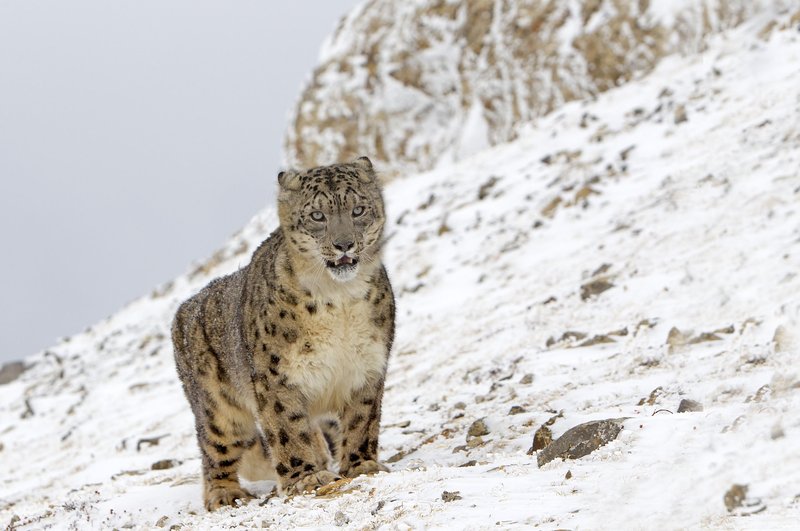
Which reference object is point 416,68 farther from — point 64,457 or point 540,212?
point 64,457

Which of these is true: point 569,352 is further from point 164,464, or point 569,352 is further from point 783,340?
point 164,464

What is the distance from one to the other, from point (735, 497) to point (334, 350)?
10.4 feet

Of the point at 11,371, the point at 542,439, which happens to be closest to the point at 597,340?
the point at 542,439

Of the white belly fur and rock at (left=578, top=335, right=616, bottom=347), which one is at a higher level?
the white belly fur

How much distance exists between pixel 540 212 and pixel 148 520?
1077 cm

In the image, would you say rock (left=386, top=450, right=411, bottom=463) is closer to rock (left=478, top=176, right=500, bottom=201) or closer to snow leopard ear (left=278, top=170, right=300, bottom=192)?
snow leopard ear (left=278, top=170, right=300, bottom=192)

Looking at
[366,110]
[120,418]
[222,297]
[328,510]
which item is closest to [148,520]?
[222,297]

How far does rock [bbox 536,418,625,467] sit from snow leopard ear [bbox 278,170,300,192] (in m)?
2.44

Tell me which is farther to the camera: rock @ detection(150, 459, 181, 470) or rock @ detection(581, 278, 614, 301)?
rock @ detection(581, 278, 614, 301)

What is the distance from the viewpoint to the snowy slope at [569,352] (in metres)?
4.36

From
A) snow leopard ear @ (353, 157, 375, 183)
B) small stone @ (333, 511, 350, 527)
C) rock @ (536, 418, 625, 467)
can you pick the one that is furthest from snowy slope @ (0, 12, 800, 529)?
snow leopard ear @ (353, 157, 375, 183)

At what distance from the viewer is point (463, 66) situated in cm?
3716

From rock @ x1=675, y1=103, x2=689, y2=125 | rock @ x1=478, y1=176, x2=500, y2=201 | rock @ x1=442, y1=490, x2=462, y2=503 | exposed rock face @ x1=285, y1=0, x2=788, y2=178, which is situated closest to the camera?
rock @ x1=442, y1=490, x2=462, y2=503

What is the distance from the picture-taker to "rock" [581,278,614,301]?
11188 mm
